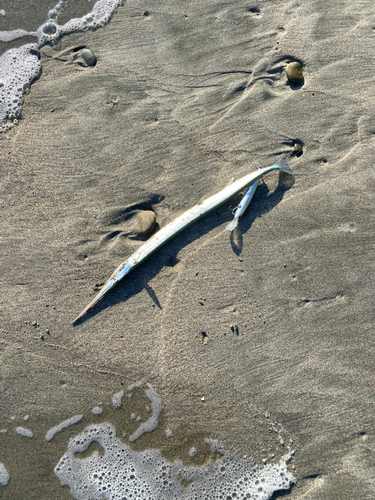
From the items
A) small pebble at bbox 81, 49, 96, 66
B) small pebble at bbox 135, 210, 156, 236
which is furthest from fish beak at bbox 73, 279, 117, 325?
small pebble at bbox 81, 49, 96, 66

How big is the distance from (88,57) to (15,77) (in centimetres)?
90

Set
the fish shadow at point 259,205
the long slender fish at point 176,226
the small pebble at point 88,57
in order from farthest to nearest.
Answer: the small pebble at point 88,57 → the fish shadow at point 259,205 → the long slender fish at point 176,226

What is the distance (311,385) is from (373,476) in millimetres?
1116

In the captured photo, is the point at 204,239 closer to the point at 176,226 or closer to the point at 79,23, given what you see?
the point at 176,226

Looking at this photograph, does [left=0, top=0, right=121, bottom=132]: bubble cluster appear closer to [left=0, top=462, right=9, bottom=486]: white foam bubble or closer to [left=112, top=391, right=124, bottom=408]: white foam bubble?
[left=112, top=391, right=124, bottom=408]: white foam bubble

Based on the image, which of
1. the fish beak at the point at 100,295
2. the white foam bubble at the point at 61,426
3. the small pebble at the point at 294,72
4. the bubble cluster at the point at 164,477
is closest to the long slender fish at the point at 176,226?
the fish beak at the point at 100,295

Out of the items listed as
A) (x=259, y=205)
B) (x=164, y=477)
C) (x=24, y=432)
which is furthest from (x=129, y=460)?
(x=259, y=205)

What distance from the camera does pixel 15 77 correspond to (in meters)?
3.27

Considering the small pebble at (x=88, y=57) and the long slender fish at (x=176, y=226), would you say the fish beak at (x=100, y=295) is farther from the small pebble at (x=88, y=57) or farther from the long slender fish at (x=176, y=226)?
the small pebble at (x=88, y=57)

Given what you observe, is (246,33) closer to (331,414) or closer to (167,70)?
(167,70)

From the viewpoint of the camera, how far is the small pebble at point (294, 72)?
10.2 feet

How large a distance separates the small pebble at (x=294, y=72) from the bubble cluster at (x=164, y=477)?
4.10m

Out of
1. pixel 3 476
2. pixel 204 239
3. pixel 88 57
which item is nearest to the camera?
pixel 3 476

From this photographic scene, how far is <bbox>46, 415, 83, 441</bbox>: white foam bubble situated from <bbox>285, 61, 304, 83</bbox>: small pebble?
14.5 ft
